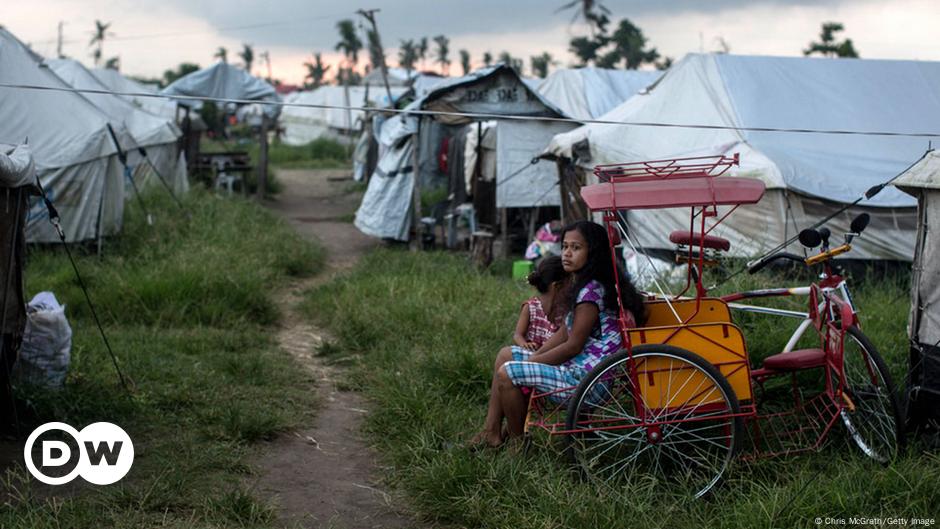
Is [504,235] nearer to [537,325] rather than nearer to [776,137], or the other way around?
[776,137]

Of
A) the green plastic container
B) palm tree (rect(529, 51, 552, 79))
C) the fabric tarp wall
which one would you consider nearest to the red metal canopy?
the green plastic container

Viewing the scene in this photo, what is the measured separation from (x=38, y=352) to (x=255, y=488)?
194cm

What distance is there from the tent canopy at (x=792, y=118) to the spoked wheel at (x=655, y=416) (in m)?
4.86

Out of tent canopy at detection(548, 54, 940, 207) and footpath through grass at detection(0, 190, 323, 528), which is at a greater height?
tent canopy at detection(548, 54, 940, 207)

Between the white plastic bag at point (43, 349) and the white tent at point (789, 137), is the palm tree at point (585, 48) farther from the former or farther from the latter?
the white plastic bag at point (43, 349)

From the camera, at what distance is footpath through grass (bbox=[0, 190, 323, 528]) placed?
439 cm

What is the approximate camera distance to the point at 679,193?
4316mm

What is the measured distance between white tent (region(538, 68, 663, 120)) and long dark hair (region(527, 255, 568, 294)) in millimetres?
12483

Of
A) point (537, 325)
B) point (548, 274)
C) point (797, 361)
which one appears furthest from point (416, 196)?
point (797, 361)

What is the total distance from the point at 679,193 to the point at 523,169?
831cm

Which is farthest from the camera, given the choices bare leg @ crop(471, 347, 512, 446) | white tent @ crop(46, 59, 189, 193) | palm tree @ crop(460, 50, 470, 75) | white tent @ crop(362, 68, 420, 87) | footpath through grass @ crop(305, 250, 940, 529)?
palm tree @ crop(460, 50, 470, 75)

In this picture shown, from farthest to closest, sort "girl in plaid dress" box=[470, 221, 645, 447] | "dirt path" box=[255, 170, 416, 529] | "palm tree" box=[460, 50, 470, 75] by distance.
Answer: "palm tree" box=[460, 50, 470, 75], "girl in plaid dress" box=[470, 221, 645, 447], "dirt path" box=[255, 170, 416, 529]

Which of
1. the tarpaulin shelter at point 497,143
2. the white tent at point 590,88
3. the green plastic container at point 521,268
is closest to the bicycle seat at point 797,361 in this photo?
the green plastic container at point 521,268

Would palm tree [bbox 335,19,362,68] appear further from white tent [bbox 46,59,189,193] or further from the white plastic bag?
the white plastic bag
